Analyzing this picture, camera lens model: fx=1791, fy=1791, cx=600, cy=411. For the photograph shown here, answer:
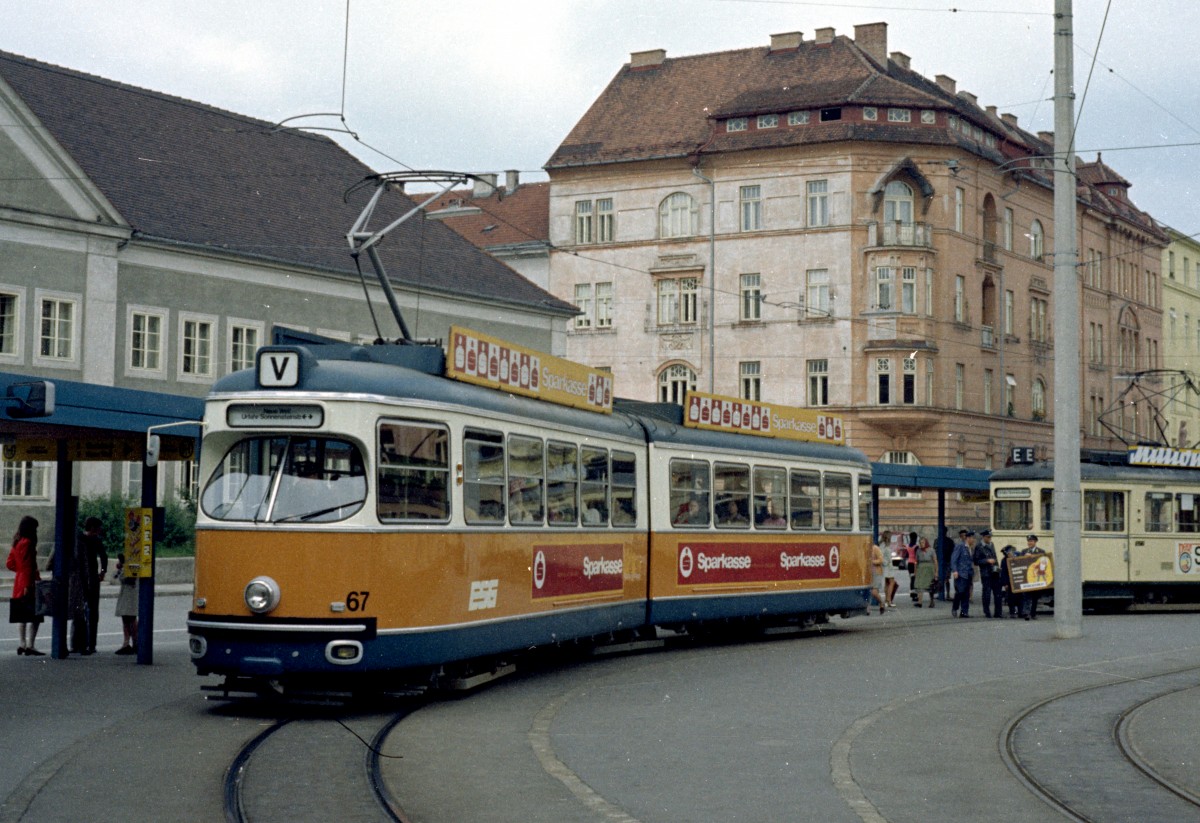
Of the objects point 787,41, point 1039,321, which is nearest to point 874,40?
point 787,41

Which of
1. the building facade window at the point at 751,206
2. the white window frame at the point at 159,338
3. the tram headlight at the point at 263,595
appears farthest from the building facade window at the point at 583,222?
the tram headlight at the point at 263,595

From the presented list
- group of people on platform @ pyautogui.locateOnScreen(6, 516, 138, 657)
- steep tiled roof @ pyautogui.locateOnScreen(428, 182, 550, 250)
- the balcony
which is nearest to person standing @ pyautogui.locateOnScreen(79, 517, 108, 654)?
group of people on platform @ pyautogui.locateOnScreen(6, 516, 138, 657)

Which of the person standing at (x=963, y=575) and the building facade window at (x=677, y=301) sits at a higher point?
the building facade window at (x=677, y=301)

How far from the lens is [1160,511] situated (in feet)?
108

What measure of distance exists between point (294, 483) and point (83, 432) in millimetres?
4887

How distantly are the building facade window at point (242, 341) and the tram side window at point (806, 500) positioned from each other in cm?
2458

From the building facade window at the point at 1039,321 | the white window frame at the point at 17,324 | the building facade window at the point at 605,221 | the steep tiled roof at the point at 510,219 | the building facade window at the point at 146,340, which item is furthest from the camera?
the building facade window at the point at 1039,321

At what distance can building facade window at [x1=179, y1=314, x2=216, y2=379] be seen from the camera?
4494 centimetres

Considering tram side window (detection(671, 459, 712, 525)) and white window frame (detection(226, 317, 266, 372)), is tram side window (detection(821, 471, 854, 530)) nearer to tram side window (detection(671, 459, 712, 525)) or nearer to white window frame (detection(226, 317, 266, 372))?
tram side window (detection(671, 459, 712, 525))

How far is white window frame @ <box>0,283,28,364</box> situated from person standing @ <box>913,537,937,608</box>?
20518mm

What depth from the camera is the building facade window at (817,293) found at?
213 ft

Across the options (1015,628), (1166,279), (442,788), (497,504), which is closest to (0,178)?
(1015,628)

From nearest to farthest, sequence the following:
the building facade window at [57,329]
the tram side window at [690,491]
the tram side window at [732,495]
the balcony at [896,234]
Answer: the tram side window at [690,491]
the tram side window at [732,495]
the building facade window at [57,329]
the balcony at [896,234]

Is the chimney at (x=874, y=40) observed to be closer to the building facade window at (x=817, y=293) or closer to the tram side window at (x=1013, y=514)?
the building facade window at (x=817, y=293)
